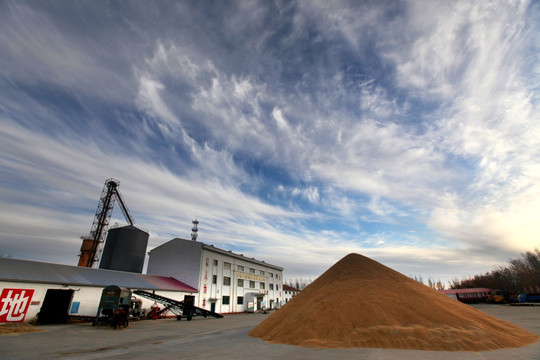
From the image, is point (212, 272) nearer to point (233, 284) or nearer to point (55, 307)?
point (233, 284)

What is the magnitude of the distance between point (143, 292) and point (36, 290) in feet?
32.6

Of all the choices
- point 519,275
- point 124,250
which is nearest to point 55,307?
point 124,250

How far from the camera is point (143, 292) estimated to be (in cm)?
2828

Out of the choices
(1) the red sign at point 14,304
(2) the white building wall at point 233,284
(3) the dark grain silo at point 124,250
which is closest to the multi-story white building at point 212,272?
(2) the white building wall at point 233,284

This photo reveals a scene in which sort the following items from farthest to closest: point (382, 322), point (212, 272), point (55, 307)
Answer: point (212, 272)
point (55, 307)
point (382, 322)

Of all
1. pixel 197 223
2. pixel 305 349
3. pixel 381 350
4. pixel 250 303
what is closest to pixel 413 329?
pixel 381 350

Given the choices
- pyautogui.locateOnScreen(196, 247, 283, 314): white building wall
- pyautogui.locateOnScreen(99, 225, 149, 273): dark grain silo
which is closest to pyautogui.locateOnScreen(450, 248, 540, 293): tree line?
pyautogui.locateOnScreen(196, 247, 283, 314): white building wall

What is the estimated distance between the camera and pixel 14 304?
18828 mm

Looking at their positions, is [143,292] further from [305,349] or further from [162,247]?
[305,349]

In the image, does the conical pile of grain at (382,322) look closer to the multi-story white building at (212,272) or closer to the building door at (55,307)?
the building door at (55,307)

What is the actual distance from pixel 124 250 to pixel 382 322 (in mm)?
40805

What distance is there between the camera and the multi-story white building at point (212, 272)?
125ft

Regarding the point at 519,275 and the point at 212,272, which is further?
the point at 519,275

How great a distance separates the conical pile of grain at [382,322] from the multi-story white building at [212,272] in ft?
83.3
